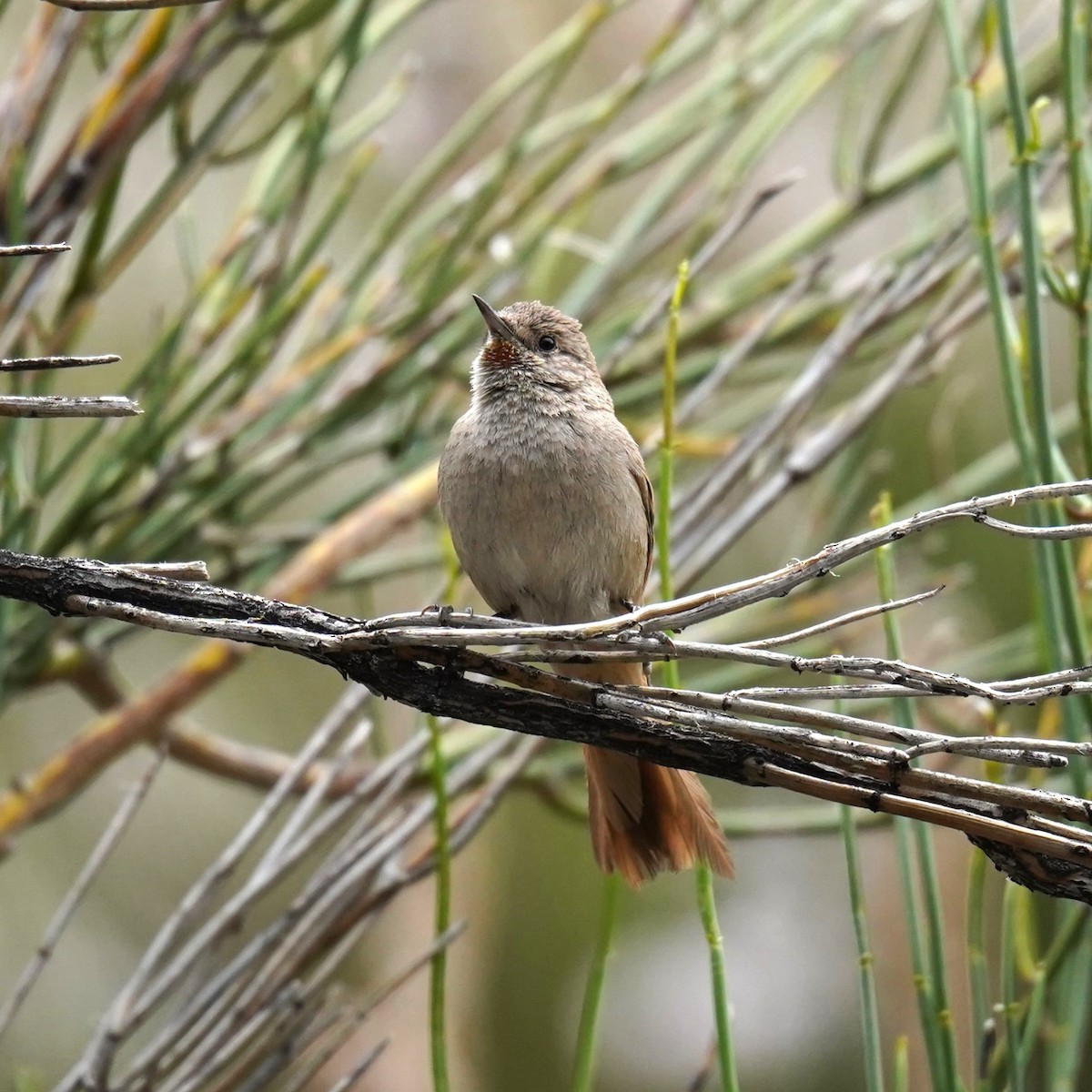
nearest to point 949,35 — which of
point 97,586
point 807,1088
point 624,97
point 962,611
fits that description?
point 624,97

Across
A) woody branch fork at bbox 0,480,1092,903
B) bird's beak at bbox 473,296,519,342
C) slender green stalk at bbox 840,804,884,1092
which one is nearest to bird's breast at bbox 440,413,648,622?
bird's beak at bbox 473,296,519,342

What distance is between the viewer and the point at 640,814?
1946 mm

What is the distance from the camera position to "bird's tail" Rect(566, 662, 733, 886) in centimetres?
184

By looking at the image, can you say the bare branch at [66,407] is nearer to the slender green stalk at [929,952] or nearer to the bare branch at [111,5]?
the bare branch at [111,5]

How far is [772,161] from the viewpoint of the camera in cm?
495

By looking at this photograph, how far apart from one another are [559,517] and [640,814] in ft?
1.54

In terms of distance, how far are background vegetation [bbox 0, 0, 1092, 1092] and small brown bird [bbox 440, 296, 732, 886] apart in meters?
0.10

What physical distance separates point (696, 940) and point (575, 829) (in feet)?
1.77

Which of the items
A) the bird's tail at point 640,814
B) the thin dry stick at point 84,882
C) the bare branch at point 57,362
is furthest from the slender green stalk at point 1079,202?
the thin dry stick at point 84,882

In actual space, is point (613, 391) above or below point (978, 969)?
above

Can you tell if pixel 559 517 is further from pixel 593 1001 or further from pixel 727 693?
pixel 727 693

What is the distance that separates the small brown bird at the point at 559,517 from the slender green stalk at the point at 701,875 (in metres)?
0.39

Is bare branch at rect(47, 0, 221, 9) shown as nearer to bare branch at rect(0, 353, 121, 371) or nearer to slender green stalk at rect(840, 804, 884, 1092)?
bare branch at rect(0, 353, 121, 371)

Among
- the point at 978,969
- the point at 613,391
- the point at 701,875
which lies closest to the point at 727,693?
the point at 701,875
